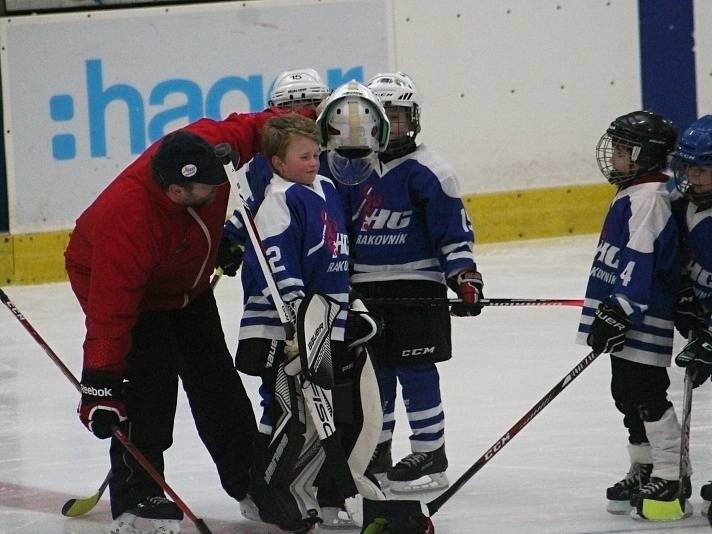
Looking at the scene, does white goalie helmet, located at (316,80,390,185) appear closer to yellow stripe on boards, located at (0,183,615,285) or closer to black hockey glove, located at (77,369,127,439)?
black hockey glove, located at (77,369,127,439)

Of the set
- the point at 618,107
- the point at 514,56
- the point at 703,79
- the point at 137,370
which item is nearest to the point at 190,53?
the point at 514,56

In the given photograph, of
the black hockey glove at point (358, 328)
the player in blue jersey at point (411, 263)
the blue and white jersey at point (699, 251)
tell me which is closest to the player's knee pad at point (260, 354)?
the black hockey glove at point (358, 328)

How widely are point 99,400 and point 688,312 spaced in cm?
131

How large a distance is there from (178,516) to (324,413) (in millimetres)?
433

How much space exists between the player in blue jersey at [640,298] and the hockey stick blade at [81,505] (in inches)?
47.4

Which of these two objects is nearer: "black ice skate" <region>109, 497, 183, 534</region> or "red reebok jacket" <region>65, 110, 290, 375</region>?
"red reebok jacket" <region>65, 110, 290, 375</region>

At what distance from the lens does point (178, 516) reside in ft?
10.6

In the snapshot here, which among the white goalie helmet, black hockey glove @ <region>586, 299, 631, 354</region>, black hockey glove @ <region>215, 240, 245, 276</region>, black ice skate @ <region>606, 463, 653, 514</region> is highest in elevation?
the white goalie helmet

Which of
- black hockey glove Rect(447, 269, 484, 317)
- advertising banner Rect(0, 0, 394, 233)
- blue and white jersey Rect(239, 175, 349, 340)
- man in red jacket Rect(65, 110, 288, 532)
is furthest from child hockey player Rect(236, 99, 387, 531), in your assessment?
advertising banner Rect(0, 0, 394, 233)

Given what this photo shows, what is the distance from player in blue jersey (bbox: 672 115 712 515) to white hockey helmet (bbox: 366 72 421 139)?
0.72m

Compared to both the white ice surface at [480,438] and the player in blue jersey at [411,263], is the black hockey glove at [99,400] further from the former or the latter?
the player in blue jersey at [411,263]

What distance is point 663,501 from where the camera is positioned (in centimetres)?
321

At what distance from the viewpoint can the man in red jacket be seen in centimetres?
300

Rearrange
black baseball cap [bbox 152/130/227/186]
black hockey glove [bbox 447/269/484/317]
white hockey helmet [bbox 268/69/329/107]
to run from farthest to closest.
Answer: white hockey helmet [bbox 268/69/329/107] < black hockey glove [bbox 447/269/484/317] < black baseball cap [bbox 152/130/227/186]
